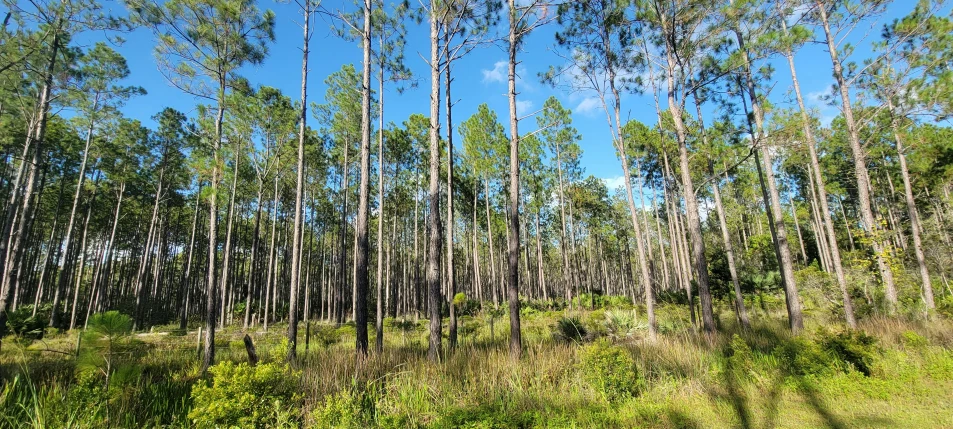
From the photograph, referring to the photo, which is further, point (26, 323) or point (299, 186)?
point (26, 323)

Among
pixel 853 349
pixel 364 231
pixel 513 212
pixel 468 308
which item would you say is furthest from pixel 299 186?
pixel 468 308

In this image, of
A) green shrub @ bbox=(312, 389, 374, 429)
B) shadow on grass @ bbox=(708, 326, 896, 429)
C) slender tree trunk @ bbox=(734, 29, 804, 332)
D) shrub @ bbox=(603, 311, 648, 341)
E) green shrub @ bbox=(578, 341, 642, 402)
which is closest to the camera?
A: green shrub @ bbox=(312, 389, 374, 429)

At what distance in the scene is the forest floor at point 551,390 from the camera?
325 cm

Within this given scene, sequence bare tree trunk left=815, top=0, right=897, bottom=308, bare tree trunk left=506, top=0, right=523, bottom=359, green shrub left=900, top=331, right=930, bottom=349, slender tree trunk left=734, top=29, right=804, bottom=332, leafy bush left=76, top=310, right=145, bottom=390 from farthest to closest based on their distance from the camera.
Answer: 1. bare tree trunk left=815, top=0, right=897, bottom=308
2. slender tree trunk left=734, top=29, right=804, bottom=332
3. bare tree trunk left=506, top=0, right=523, bottom=359
4. green shrub left=900, top=331, right=930, bottom=349
5. leafy bush left=76, top=310, right=145, bottom=390

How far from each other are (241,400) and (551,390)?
3298mm

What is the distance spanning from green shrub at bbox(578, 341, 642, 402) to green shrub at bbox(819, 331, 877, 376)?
123 inches

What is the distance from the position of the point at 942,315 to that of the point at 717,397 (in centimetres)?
887

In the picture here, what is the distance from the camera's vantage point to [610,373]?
4738mm

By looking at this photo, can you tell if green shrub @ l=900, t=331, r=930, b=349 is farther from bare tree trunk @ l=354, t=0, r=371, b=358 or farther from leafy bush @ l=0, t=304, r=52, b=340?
leafy bush @ l=0, t=304, r=52, b=340

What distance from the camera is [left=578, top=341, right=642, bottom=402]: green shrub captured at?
459 cm

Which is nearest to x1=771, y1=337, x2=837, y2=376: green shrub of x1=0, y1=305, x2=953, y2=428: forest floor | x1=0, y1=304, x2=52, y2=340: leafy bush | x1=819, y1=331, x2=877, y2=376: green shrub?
x1=0, y1=305, x2=953, y2=428: forest floor

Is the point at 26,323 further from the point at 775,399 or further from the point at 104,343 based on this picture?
the point at 775,399

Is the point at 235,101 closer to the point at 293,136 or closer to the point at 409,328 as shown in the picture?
the point at 293,136

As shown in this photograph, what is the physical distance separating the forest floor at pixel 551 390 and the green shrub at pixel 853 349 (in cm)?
2
